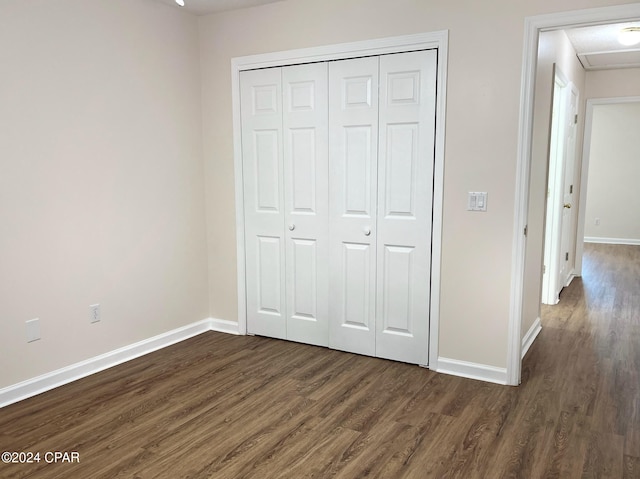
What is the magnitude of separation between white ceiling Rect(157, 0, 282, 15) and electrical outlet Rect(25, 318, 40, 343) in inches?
92.9

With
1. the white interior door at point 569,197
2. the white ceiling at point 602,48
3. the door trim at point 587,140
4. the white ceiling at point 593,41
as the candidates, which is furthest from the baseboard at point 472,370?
the door trim at point 587,140

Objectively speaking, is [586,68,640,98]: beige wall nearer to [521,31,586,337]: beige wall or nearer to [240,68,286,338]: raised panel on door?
[521,31,586,337]: beige wall

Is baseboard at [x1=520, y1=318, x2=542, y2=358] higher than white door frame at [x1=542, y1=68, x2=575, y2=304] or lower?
lower

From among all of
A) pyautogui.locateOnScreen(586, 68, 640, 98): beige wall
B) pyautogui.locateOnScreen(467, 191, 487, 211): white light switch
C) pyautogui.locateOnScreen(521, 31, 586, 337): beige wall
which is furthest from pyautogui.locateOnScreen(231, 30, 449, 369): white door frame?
pyautogui.locateOnScreen(586, 68, 640, 98): beige wall

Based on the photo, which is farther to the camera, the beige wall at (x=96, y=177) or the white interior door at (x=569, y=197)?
the white interior door at (x=569, y=197)

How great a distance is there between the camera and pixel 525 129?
118 inches

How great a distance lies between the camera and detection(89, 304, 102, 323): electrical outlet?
3.36 metres

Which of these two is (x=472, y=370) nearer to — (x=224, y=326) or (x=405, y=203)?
(x=405, y=203)

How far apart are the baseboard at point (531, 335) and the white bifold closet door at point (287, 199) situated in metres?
1.48

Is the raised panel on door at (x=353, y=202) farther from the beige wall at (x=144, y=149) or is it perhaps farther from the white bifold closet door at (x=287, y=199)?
the beige wall at (x=144, y=149)

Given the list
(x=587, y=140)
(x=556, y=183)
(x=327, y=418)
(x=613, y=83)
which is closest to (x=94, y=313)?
(x=327, y=418)

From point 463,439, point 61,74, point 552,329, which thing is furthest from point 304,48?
point 552,329

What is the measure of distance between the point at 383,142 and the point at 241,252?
4.90ft

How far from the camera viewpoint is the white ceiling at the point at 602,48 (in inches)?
170
